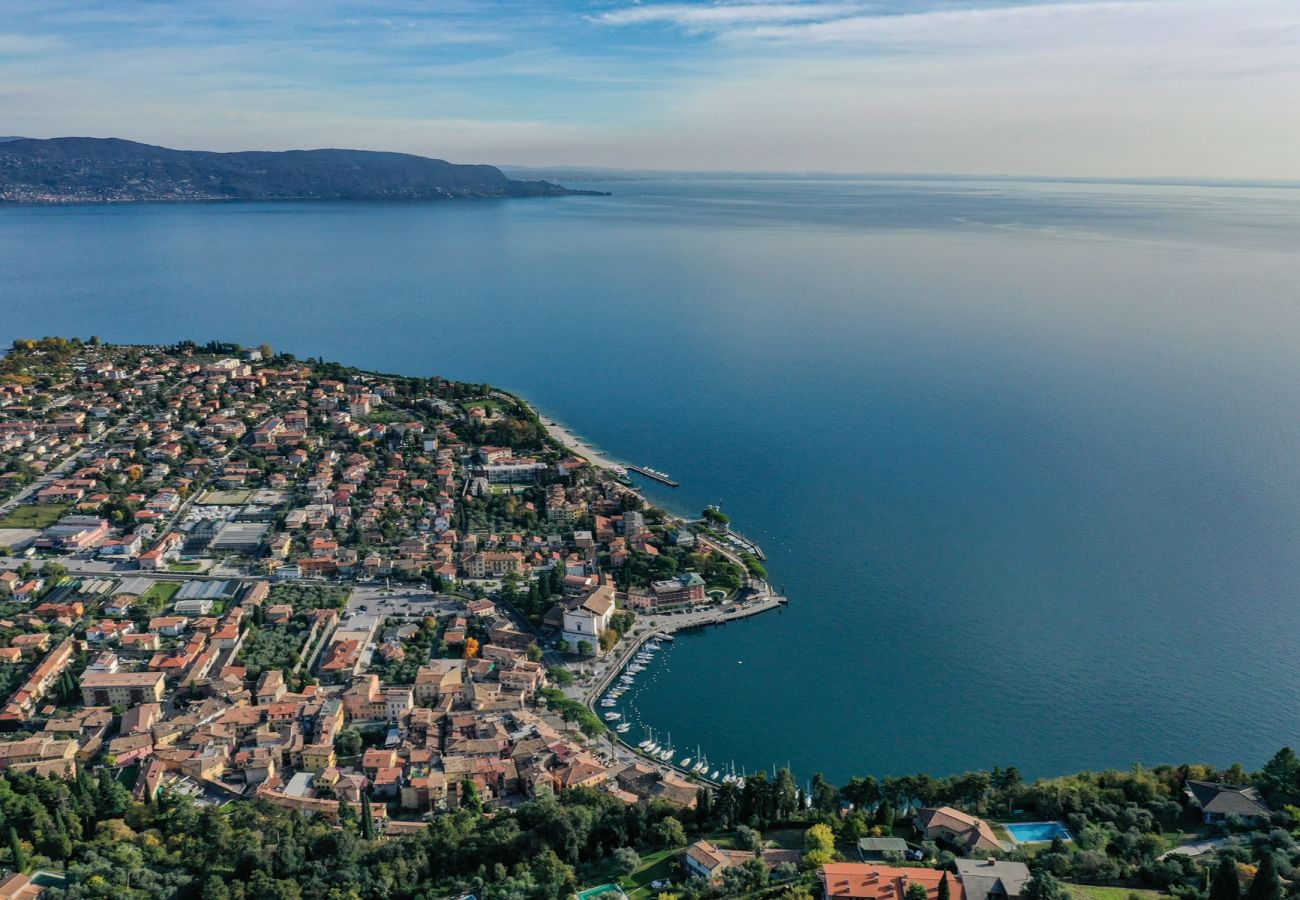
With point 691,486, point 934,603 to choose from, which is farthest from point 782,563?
point 691,486

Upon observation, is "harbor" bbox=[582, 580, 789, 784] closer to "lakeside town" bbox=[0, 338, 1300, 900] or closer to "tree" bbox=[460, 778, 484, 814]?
"lakeside town" bbox=[0, 338, 1300, 900]

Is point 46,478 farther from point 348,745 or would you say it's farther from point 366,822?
point 366,822

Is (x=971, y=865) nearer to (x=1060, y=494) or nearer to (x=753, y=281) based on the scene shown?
(x=1060, y=494)

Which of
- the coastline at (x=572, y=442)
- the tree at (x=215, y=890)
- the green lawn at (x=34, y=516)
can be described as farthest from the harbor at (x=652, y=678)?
the green lawn at (x=34, y=516)

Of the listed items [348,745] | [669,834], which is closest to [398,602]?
[348,745]

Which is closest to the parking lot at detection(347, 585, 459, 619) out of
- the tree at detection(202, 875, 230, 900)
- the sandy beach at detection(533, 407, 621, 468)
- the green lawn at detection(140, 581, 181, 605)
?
the green lawn at detection(140, 581, 181, 605)

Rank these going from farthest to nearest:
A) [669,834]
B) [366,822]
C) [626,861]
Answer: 1. [366,822]
2. [669,834]
3. [626,861]

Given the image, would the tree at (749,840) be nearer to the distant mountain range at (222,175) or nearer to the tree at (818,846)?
the tree at (818,846)
